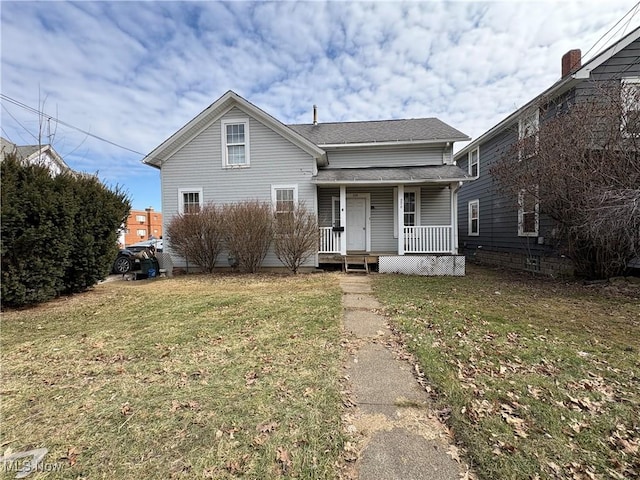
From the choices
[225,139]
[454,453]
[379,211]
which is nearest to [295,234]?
[379,211]

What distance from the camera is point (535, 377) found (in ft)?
10.7

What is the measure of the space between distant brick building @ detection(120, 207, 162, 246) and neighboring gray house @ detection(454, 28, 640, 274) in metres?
26.3

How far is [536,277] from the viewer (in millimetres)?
10078

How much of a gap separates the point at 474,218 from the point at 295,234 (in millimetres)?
11303

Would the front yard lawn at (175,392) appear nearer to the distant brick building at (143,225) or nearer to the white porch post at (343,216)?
the white porch post at (343,216)

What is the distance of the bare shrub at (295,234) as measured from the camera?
404 inches

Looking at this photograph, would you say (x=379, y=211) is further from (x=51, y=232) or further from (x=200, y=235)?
(x=51, y=232)

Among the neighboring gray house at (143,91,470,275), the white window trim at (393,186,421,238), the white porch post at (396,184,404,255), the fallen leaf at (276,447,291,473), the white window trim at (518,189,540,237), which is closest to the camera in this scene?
the fallen leaf at (276,447,291,473)

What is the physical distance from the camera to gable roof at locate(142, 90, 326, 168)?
37.2ft

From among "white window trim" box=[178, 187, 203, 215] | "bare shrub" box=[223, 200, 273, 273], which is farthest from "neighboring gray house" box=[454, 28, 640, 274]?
"white window trim" box=[178, 187, 203, 215]

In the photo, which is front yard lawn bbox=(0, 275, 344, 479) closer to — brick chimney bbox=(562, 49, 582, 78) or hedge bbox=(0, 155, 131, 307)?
hedge bbox=(0, 155, 131, 307)

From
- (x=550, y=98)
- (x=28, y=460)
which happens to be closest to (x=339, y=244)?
(x=550, y=98)

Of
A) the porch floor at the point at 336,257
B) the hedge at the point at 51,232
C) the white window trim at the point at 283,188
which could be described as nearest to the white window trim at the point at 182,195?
the white window trim at the point at 283,188

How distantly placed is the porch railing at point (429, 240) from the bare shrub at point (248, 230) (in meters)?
5.27
